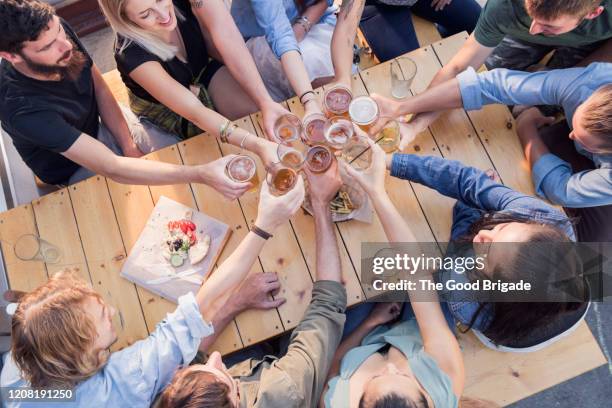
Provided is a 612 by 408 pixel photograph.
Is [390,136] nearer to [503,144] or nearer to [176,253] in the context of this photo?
[503,144]

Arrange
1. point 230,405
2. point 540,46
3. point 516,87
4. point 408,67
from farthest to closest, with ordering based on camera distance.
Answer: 1. point 540,46
2. point 408,67
3. point 516,87
4. point 230,405

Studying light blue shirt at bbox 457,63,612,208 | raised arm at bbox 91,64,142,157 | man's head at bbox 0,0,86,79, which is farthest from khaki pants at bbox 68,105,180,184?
light blue shirt at bbox 457,63,612,208

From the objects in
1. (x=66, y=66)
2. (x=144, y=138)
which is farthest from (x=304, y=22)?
(x=66, y=66)

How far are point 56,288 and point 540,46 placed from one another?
2.54 metres

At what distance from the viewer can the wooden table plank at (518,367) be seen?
193 centimetres

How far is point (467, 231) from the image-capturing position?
6.10 ft

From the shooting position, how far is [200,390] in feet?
5.14

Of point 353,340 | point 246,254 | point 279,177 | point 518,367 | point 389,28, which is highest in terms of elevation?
point 389,28

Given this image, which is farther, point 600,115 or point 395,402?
point 600,115

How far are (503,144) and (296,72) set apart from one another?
3.23 ft

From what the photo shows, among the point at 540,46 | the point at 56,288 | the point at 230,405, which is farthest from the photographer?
the point at 540,46

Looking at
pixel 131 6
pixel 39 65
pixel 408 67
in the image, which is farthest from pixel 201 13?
pixel 408 67

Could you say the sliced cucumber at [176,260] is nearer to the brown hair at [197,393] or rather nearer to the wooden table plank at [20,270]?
the brown hair at [197,393]

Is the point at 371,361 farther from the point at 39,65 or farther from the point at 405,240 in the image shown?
the point at 39,65
